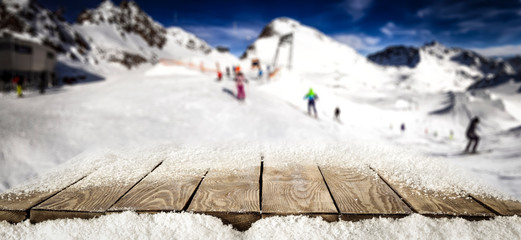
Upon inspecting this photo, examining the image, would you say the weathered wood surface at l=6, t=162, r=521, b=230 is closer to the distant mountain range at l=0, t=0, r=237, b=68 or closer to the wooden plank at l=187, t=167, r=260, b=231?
the wooden plank at l=187, t=167, r=260, b=231

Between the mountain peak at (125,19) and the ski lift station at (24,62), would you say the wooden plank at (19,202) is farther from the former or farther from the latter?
the mountain peak at (125,19)

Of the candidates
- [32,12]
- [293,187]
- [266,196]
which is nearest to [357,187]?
[293,187]

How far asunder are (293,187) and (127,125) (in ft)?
21.1

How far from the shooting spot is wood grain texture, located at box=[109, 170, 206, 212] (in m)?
1.51

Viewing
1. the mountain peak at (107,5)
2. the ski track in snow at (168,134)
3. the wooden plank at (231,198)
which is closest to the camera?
the wooden plank at (231,198)

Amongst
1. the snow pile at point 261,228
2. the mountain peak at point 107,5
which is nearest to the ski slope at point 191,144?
the snow pile at point 261,228

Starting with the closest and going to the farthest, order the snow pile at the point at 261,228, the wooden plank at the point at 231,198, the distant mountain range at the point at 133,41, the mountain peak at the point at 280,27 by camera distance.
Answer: the snow pile at the point at 261,228 < the wooden plank at the point at 231,198 < the distant mountain range at the point at 133,41 < the mountain peak at the point at 280,27

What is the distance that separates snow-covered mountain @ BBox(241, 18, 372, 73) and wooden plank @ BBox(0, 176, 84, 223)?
6911 cm

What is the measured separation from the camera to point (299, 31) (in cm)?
11162

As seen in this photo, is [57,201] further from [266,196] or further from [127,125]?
[127,125]

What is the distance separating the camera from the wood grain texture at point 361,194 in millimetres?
1488

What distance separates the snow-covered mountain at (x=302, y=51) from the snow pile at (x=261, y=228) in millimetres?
69061

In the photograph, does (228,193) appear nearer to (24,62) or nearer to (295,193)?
(295,193)

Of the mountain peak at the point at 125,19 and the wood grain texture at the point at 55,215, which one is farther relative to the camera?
the mountain peak at the point at 125,19
